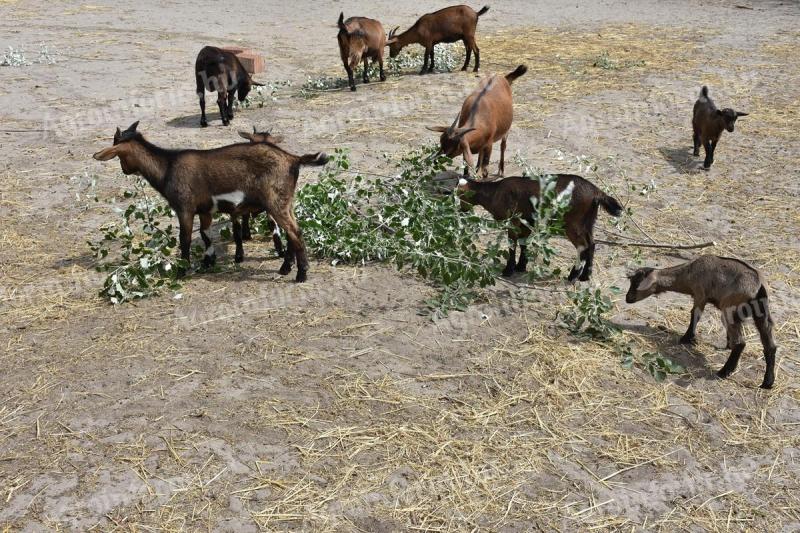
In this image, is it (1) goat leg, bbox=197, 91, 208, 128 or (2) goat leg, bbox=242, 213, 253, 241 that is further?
(1) goat leg, bbox=197, 91, 208, 128

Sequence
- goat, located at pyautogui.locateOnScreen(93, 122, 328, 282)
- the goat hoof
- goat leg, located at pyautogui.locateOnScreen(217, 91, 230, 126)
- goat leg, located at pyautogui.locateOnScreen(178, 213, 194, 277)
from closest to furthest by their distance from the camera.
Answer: the goat hoof
goat, located at pyautogui.locateOnScreen(93, 122, 328, 282)
goat leg, located at pyautogui.locateOnScreen(178, 213, 194, 277)
goat leg, located at pyautogui.locateOnScreen(217, 91, 230, 126)

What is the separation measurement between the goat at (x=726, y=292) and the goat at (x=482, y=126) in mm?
2452

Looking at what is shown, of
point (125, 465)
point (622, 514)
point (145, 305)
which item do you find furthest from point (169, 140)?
point (622, 514)

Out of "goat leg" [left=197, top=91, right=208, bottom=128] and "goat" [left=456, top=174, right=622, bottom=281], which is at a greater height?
"goat leg" [left=197, top=91, right=208, bottom=128]

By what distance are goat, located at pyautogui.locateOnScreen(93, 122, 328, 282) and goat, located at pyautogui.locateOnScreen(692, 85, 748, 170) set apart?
5.20 meters

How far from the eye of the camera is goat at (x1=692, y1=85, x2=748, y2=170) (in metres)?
9.07

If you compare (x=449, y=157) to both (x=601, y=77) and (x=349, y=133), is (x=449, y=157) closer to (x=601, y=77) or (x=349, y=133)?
(x=349, y=133)

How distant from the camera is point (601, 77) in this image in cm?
1297

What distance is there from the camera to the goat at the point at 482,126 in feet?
25.7

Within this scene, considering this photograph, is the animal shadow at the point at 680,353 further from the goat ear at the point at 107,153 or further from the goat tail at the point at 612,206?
the goat ear at the point at 107,153

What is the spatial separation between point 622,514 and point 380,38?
34.7 ft

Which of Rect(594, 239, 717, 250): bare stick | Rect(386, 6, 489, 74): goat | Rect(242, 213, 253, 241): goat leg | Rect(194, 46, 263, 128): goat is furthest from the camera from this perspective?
Rect(386, 6, 489, 74): goat

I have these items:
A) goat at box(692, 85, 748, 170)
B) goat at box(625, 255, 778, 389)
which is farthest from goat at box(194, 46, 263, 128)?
goat at box(625, 255, 778, 389)

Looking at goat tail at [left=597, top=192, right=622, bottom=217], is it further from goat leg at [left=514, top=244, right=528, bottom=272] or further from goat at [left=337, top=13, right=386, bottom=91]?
Result: goat at [left=337, top=13, right=386, bottom=91]
